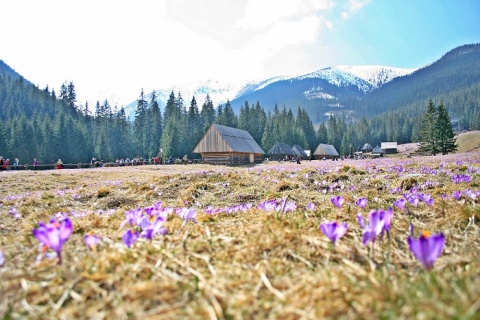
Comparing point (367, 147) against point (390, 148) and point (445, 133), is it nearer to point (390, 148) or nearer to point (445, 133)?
point (390, 148)

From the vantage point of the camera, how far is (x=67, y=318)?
42.1 inches

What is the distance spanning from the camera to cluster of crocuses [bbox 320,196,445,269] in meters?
1.19

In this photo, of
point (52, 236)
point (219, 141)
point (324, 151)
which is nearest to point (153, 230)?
point (52, 236)

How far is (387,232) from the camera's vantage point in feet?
5.80

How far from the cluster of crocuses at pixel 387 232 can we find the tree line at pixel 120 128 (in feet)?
233

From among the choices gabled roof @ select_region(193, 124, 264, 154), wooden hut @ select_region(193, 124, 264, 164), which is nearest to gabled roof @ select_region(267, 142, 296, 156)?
wooden hut @ select_region(193, 124, 264, 164)

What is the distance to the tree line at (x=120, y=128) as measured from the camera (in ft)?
230

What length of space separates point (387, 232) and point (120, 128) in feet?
317

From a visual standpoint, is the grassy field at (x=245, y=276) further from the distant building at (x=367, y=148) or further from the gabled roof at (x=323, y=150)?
the distant building at (x=367, y=148)

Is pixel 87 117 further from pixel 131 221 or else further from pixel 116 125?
pixel 131 221

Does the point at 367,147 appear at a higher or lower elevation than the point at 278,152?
higher

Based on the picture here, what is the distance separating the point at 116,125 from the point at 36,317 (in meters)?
96.3

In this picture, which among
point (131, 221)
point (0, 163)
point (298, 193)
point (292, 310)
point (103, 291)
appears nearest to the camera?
point (292, 310)

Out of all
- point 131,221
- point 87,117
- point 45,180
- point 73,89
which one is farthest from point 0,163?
point 73,89
